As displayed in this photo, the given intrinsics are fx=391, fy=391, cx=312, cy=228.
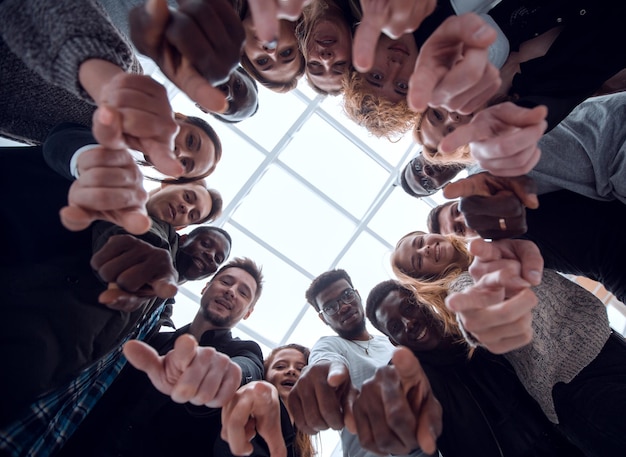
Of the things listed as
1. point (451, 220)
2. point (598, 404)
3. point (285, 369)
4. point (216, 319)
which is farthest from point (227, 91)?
point (598, 404)

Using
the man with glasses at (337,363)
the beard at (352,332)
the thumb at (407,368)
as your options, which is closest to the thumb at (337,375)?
the man with glasses at (337,363)

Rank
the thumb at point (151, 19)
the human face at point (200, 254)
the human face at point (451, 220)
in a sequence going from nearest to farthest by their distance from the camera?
the thumb at point (151, 19) < the human face at point (451, 220) < the human face at point (200, 254)

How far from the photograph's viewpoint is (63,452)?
1.28 m

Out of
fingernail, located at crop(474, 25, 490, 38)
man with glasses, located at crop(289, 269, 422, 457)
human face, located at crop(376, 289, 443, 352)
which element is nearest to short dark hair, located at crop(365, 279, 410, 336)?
human face, located at crop(376, 289, 443, 352)

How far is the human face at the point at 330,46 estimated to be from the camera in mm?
1442

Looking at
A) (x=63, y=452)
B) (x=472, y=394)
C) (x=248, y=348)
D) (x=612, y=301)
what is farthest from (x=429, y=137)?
(x=612, y=301)

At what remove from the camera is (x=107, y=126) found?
686mm

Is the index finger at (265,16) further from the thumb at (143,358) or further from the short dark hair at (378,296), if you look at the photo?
the short dark hair at (378,296)

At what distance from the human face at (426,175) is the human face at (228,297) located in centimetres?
102

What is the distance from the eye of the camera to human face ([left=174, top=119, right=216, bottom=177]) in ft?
5.88

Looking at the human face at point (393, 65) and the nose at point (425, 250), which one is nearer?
the human face at point (393, 65)

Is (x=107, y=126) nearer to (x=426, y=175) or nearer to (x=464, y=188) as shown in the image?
(x=464, y=188)

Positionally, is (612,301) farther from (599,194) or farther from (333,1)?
(333,1)

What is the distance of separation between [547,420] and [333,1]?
5.18 feet
